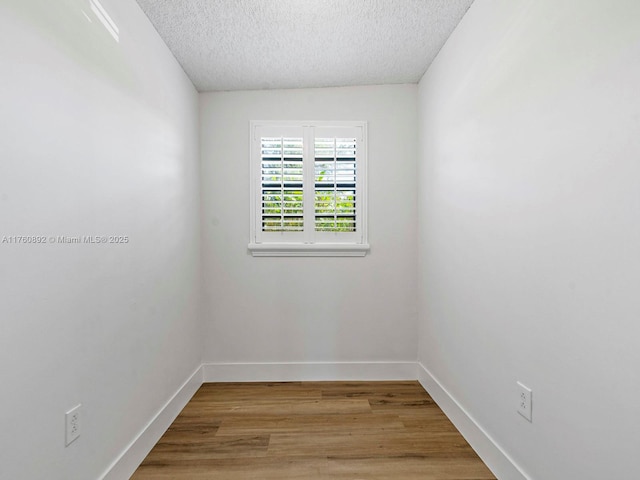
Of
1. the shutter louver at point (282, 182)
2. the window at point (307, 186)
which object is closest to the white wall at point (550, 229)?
the window at point (307, 186)

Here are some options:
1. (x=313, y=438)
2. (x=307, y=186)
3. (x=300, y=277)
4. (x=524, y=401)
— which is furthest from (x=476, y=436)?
(x=307, y=186)

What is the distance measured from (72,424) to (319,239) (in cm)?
199

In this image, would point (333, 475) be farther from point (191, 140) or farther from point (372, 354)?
point (191, 140)

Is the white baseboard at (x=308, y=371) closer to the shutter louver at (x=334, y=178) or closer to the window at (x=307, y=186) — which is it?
the window at (x=307, y=186)

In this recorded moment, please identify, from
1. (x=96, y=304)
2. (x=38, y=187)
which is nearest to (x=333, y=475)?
(x=96, y=304)

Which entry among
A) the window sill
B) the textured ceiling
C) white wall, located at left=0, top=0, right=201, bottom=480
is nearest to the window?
the window sill

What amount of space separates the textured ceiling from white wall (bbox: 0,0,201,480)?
254 millimetres

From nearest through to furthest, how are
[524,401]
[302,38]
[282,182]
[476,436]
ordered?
[524,401]
[476,436]
[302,38]
[282,182]

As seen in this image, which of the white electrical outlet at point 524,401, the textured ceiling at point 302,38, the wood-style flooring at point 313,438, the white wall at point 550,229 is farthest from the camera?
the textured ceiling at point 302,38

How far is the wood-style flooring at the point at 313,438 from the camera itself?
5.86 feet

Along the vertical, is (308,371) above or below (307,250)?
below

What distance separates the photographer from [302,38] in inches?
87.5

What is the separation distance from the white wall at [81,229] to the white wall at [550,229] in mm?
1786

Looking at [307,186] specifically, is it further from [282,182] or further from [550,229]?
[550,229]
